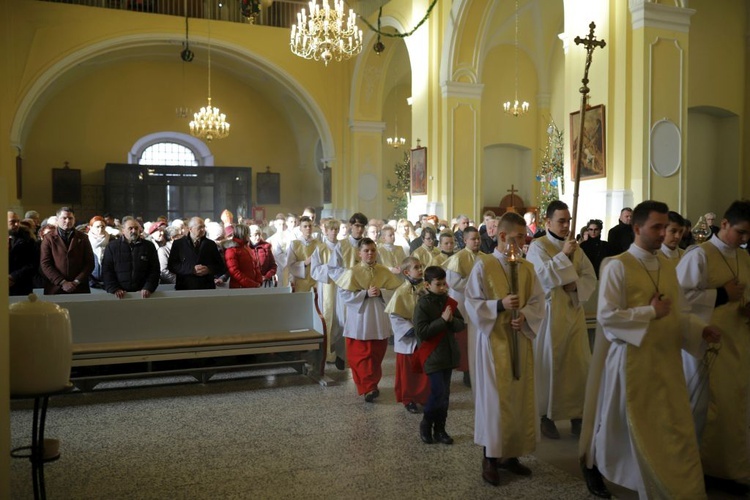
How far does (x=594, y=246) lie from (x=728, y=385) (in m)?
4.45

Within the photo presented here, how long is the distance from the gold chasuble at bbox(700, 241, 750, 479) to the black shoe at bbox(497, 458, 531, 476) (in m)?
1.14

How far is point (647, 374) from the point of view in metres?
3.92

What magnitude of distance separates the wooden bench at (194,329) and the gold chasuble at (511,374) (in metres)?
2.99

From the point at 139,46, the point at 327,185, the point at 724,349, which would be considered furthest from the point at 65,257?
the point at 327,185

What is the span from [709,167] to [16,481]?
51.5ft

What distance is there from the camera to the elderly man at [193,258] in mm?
8141

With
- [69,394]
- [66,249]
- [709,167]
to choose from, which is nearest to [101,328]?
[69,394]

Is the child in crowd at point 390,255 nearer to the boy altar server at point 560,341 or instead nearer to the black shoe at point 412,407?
the black shoe at point 412,407

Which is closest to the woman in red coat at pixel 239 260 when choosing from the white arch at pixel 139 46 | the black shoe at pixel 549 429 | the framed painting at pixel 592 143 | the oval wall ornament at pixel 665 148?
the black shoe at pixel 549 429

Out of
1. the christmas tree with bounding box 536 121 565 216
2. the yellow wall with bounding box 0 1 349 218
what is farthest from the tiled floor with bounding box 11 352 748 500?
the yellow wall with bounding box 0 1 349 218

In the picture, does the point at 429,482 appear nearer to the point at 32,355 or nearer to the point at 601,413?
the point at 601,413

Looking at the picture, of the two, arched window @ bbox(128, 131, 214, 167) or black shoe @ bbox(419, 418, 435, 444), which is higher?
arched window @ bbox(128, 131, 214, 167)

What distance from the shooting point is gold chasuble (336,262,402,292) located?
6.86 metres

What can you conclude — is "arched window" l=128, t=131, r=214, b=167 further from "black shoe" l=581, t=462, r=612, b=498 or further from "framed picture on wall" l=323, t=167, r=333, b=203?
"black shoe" l=581, t=462, r=612, b=498
